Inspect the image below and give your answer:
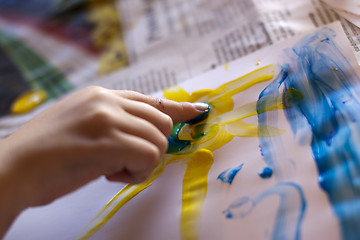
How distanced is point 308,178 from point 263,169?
2.1 inches

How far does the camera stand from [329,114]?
39 centimetres

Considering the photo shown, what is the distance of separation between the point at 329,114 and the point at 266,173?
114 mm

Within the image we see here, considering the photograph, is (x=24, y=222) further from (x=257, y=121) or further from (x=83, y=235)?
(x=257, y=121)

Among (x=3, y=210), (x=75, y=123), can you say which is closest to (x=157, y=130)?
(x=75, y=123)

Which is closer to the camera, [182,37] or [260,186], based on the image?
[260,186]

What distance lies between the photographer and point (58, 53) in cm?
79

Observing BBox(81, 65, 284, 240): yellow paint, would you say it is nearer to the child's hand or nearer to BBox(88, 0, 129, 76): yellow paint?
the child's hand

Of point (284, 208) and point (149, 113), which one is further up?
point (149, 113)

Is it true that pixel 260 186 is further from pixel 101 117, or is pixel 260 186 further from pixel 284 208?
pixel 101 117

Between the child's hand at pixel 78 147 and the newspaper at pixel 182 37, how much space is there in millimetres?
239

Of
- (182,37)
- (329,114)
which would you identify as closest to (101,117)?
(329,114)

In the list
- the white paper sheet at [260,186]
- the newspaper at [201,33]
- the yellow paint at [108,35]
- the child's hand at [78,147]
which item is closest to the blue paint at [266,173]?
the white paper sheet at [260,186]

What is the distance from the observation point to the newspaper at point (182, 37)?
56 cm

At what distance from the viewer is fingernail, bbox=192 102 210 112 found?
0.47 m
